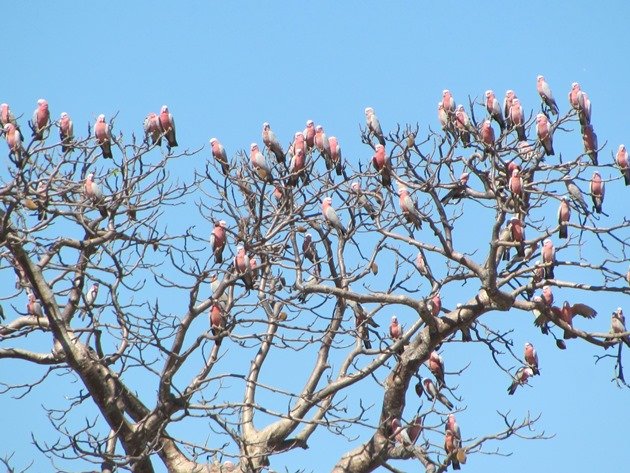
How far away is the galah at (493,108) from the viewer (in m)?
9.42

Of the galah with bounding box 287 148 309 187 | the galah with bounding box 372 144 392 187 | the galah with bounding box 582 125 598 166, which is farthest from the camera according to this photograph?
the galah with bounding box 372 144 392 187

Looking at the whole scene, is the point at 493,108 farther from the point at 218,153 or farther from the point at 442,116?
the point at 218,153

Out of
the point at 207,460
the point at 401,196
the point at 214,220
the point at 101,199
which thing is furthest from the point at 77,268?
the point at 401,196

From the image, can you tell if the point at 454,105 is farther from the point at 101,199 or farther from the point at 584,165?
the point at 101,199

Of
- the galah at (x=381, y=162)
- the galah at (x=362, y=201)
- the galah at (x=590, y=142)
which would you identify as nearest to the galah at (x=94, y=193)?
the galah at (x=362, y=201)

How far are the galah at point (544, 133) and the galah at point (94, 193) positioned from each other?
10.5 ft

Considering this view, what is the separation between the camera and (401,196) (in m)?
8.91

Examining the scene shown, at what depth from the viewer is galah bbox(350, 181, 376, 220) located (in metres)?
8.91

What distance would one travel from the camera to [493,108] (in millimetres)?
9445

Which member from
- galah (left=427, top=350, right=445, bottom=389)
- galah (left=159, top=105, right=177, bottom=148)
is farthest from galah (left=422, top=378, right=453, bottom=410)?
galah (left=159, top=105, right=177, bottom=148)

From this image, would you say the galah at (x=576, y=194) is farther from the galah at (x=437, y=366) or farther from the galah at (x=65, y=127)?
the galah at (x=65, y=127)

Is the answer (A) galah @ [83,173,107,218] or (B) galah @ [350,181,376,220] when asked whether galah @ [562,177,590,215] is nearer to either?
(B) galah @ [350,181,376,220]

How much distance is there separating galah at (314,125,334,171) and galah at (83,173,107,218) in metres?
1.71

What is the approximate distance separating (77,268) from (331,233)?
1965 millimetres
